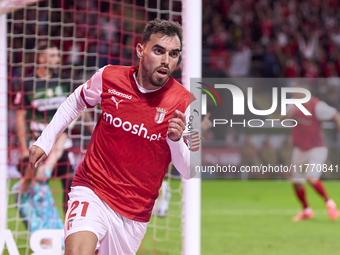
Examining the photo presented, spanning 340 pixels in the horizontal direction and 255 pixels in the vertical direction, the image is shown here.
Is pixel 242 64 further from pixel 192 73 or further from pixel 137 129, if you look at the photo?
pixel 137 129

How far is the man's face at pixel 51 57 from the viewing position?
586cm

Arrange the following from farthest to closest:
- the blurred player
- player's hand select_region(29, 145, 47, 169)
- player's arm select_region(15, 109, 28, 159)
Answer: player's arm select_region(15, 109, 28, 159), the blurred player, player's hand select_region(29, 145, 47, 169)

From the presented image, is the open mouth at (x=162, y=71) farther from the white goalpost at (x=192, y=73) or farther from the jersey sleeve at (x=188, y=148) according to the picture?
the white goalpost at (x=192, y=73)

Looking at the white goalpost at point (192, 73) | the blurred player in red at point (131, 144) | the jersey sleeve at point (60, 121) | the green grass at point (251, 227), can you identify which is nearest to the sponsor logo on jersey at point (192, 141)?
the blurred player in red at point (131, 144)

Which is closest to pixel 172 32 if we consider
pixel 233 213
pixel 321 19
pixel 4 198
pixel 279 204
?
pixel 4 198

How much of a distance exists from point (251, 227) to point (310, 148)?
218 cm

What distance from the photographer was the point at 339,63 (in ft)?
61.3

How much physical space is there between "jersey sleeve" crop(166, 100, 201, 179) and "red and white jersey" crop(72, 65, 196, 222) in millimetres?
38

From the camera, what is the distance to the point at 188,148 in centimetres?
332

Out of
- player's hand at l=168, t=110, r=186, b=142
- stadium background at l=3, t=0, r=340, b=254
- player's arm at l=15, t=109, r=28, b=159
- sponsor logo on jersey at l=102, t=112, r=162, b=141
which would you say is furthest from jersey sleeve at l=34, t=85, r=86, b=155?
player's arm at l=15, t=109, r=28, b=159

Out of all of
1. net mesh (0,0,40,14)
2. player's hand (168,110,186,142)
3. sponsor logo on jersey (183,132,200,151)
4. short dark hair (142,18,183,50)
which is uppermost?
net mesh (0,0,40,14)

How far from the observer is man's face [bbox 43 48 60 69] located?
5.86 m

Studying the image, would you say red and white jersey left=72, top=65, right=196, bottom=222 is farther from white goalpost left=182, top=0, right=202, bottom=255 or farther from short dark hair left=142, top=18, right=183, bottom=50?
white goalpost left=182, top=0, right=202, bottom=255

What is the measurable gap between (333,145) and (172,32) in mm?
11363
